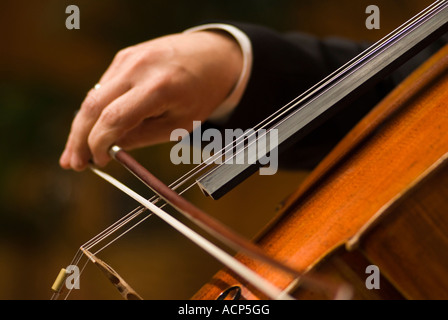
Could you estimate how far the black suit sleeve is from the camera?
54cm

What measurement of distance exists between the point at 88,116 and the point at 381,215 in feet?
1.05

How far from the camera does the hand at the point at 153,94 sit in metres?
0.44

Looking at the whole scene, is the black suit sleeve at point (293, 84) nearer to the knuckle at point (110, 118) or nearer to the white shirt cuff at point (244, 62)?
the white shirt cuff at point (244, 62)

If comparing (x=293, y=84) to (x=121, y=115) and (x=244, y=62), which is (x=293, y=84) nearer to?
(x=244, y=62)

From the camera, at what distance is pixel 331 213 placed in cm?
32

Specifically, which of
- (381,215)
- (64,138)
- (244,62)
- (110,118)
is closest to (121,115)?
(110,118)

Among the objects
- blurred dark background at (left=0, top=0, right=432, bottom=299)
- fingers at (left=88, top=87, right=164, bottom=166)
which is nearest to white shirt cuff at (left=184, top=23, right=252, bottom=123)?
fingers at (left=88, top=87, right=164, bottom=166)

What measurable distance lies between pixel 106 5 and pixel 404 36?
0.99 meters

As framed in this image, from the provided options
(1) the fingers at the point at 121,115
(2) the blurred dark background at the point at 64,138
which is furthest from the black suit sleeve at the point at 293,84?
(2) the blurred dark background at the point at 64,138

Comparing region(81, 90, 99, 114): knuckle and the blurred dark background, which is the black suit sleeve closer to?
region(81, 90, 99, 114): knuckle

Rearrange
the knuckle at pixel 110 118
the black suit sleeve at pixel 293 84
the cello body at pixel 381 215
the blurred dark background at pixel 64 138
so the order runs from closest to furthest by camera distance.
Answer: the cello body at pixel 381 215 → the knuckle at pixel 110 118 → the black suit sleeve at pixel 293 84 → the blurred dark background at pixel 64 138

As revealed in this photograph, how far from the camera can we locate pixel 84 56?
48.9 inches

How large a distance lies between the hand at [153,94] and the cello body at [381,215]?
0.18m
